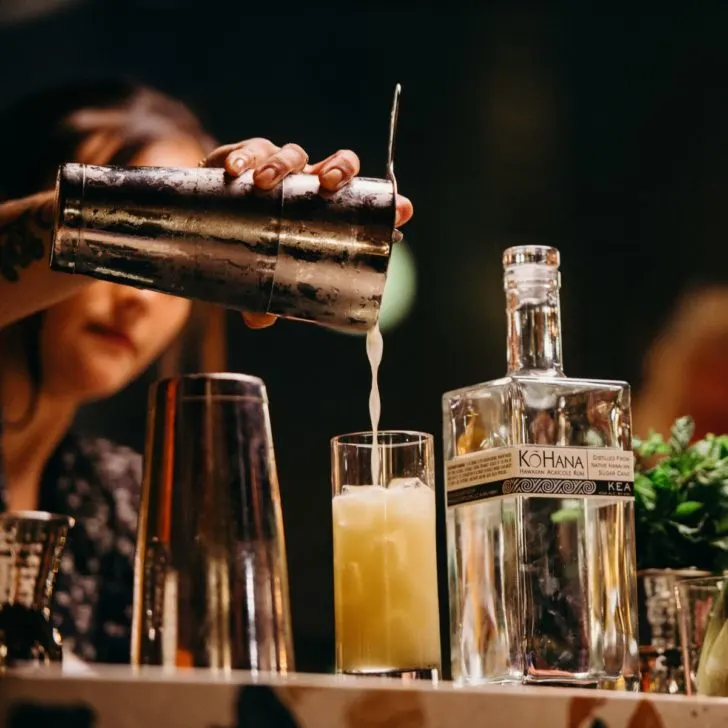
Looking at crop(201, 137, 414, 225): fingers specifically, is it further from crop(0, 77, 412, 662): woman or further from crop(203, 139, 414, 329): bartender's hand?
crop(0, 77, 412, 662): woman

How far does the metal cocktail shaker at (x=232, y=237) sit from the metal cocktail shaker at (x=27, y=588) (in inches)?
8.3

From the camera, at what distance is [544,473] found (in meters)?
0.88

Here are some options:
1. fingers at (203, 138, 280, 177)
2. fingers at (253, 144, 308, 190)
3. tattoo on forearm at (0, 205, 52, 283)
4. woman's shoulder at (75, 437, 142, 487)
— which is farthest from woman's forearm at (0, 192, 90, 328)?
fingers at (253, 144, 308, 190)

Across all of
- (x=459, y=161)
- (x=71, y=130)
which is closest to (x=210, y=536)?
(x=71, y=130)

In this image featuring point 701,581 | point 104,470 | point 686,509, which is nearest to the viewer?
point 701,581

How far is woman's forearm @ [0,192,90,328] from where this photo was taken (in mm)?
1205

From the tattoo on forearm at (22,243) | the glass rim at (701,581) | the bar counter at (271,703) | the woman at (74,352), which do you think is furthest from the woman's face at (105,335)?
the bar counter at (271,703)

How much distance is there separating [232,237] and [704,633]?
1.55 ft

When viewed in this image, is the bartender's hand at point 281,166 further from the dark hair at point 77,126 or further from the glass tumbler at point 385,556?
the dark hair at point 77,126

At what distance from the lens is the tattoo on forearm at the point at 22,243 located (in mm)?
1208

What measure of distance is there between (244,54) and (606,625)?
0.89 m

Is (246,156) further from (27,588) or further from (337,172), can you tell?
(27,588)

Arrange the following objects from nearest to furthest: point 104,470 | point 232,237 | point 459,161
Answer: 1. point 232,237
2. point 104,470
3. point 459,161

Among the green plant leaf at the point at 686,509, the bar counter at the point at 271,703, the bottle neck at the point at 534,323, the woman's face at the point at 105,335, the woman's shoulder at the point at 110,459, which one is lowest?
the bar counter at the point at 271,703
